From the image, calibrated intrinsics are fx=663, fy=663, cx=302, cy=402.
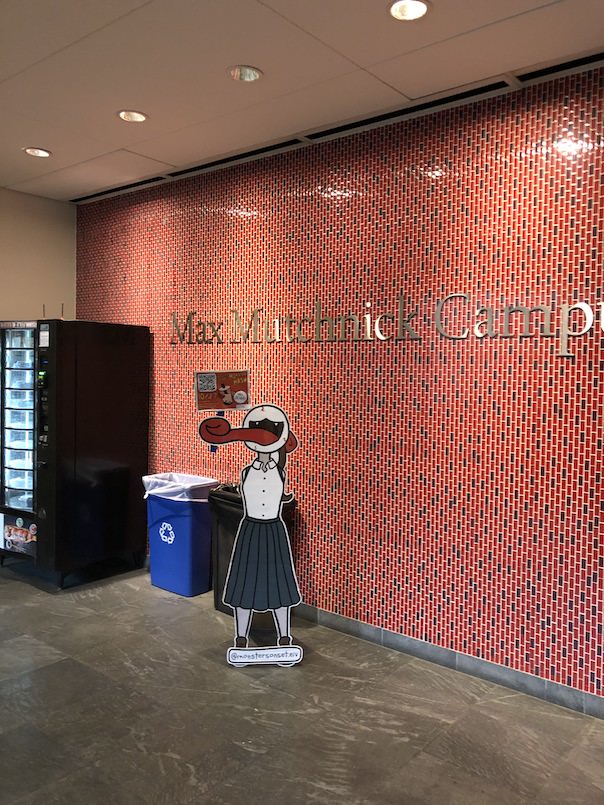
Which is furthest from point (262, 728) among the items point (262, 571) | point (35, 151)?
point (35, 151)

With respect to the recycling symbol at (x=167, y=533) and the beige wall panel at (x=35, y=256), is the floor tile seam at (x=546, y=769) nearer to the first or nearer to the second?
the recycling symbol at (x=167, y=533)

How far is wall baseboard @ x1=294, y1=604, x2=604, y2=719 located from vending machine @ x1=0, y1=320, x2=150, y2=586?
1728 millimetres

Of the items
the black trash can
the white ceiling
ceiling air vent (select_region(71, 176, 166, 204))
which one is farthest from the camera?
ceiling air vent (select_region(71, 176, 166, 204))

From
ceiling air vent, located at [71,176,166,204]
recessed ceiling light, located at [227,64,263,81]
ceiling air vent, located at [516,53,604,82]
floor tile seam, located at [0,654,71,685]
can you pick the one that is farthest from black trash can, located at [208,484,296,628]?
ceiling air vent, located at [516,53,604,82]

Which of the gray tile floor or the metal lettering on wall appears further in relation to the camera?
the metal lettering on wall

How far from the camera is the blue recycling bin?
4.79 m

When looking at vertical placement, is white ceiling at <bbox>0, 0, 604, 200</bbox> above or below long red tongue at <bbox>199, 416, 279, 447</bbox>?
above

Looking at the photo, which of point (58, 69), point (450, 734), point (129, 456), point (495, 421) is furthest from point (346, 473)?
point (58, 69)

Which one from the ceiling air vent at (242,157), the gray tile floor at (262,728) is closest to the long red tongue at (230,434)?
the gray tile floor at (262,728)

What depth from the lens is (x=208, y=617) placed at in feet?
14.5

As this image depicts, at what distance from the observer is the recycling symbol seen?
489 cm

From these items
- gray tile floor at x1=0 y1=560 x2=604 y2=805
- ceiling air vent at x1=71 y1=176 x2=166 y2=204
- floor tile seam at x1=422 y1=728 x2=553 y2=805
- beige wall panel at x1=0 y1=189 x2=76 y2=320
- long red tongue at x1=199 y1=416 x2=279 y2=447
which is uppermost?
ceiling air vent at x1=71 y1=176 x2=166 y2=204

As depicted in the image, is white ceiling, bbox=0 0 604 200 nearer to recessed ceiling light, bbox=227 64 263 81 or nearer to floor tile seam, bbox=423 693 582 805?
recessed ceiling light, bbox=227 64 263 81

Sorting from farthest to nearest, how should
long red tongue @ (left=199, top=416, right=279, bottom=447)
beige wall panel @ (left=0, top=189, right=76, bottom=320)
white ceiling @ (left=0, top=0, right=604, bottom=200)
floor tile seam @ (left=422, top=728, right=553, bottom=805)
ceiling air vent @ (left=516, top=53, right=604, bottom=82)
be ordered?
1. beige wall panel @ (left=0, top=189, right=76, bottom=320)
2. long red tongue @ (left=199, top=416, right=279, bottom=447)
3. ceiling air vent @ (left=516, top=53, right=604, bottom=82)
4. white ceiling @ (left=0, top=0, right=604, bottom=200)
5. floor tile seam @ (left=422, top=728, right=553, bottom=805)
